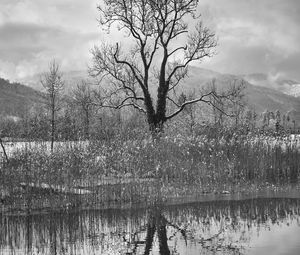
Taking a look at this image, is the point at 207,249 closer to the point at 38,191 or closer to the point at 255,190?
the point at 38,191

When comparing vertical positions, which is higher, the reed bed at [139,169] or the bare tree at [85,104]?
the bare tree at [85,104]

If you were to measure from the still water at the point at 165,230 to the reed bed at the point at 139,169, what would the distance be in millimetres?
1596

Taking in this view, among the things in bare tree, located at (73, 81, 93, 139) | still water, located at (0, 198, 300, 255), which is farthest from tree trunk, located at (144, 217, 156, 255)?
bare tree, located at (73, 81, 93, 139)

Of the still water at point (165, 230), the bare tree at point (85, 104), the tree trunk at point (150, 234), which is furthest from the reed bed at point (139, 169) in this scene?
the tree trunk at point (150, 234)

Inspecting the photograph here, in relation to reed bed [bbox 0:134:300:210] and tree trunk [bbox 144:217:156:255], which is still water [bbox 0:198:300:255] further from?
reed bed [bbox 0:134:300:210]

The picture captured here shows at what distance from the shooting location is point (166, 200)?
1477 centimetres

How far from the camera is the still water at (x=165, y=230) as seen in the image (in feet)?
30.2

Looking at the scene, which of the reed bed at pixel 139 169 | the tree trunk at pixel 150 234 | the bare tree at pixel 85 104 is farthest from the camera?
the bare tree at pixel 85 104

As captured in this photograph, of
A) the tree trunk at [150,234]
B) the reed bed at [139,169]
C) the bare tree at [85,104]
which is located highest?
the bare tree at [85,104]

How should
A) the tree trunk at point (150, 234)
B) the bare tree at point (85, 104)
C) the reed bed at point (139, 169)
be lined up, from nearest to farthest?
the tree trunk at point (150, 234) → the reed bed at point (139, 169) → the bare tree at point (85, 104)

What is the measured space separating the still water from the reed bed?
1.60m

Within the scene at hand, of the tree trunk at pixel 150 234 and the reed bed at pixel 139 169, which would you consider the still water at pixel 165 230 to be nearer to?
the tree trunk at pixel 150 234

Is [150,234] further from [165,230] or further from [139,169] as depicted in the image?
[139,169]

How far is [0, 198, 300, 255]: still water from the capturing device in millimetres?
9195
